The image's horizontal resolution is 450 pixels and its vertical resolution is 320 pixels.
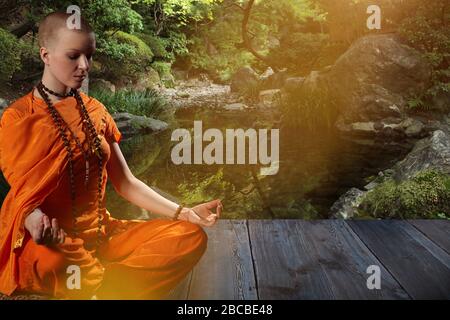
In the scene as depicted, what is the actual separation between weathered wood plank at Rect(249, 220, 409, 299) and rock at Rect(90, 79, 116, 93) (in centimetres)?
190

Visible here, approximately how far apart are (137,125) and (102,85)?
0.79 meters

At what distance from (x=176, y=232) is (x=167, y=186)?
217 cm

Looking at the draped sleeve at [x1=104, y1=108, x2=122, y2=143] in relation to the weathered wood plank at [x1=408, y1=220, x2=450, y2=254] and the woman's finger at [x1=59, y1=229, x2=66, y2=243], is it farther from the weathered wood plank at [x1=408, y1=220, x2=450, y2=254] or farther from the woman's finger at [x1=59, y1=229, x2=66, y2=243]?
the weathered wood plank at [x1=408, y1=220, x2=450, y2=254]

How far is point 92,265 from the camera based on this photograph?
68.4 inches

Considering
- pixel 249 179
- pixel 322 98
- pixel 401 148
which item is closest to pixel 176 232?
pixel 249 179

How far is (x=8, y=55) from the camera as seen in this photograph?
125 inches

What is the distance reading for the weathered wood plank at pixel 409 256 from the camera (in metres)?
1.89

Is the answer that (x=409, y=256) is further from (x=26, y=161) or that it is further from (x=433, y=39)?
(x=433, y=39)

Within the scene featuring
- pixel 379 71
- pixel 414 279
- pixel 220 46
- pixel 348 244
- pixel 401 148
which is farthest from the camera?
pixel 379 71

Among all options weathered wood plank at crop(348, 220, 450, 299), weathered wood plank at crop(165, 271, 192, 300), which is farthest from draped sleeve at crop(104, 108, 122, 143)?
weathered wood plank at crop(348, 220, 450, 299)

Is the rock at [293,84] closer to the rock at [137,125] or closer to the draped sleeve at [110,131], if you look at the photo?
the rock at [137,125]

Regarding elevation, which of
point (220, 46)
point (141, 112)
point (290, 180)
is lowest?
point (290, 180)

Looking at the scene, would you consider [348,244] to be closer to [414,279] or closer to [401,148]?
[414,279]

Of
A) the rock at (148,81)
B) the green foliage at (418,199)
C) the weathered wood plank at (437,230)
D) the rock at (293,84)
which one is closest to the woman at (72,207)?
Answer: the weathered wood plank at (437,230)
